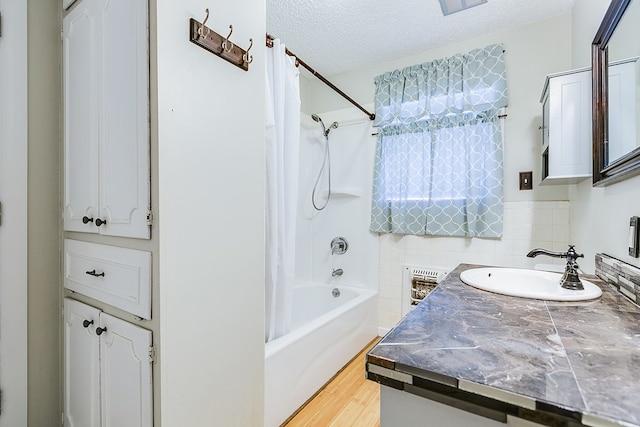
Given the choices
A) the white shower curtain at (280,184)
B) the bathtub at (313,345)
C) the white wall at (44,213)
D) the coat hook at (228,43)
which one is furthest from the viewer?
the white shower curtain at (280,184)

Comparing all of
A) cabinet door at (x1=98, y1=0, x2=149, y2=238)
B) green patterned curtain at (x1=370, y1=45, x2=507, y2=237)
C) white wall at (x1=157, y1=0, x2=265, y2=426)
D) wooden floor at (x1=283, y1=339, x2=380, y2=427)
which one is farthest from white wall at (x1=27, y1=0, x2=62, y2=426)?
green patterned curtain at (x1=370, y1=45, x2=507, y2=237)

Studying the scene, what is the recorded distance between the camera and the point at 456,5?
1.92 meters

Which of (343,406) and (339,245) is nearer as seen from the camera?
(343,406)

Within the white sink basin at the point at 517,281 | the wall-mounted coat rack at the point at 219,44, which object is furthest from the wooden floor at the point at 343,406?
the wall-mounted coat rack at the point at 219,44

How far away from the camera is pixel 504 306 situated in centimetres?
87

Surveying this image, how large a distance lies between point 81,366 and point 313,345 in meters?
1.12

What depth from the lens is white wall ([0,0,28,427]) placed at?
1.25 metres

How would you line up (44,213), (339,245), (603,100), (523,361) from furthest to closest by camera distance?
(339,245)
(44,213)
(603,100)
(523,361)

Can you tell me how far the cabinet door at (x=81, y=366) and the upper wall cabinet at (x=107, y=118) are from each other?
0.37 meters

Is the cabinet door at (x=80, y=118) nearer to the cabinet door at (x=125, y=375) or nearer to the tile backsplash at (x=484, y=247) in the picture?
the cabinet door at (x=125, y=375)

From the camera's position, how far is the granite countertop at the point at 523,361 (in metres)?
0.43

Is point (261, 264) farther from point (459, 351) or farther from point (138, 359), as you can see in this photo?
point (459, 351)

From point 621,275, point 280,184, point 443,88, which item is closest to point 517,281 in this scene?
point 621,275

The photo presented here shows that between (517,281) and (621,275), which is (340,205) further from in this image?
(621,275)
